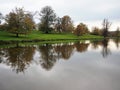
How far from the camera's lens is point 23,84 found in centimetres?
1334

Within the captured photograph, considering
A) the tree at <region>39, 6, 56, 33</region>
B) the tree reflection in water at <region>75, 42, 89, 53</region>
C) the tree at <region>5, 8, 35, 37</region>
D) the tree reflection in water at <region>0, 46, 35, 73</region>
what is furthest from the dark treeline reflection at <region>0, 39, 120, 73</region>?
the tree at <region>39, 6, 56, 33</region>

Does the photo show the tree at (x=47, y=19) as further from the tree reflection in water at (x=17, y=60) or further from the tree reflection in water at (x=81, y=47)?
the tree reflection in water at (x=17, y=60)

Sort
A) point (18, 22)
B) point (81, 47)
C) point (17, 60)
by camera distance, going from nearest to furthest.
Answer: point (17, 60), point (81, 47), point (18, 22)

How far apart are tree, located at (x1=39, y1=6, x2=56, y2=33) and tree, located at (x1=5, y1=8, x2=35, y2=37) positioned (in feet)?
95.0

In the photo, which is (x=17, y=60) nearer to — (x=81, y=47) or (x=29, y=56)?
(x=29, y=56)

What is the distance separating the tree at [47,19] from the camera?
105 meters

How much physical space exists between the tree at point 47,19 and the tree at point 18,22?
2897 centimetres

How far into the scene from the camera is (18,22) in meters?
73.0

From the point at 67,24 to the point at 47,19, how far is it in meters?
15.2

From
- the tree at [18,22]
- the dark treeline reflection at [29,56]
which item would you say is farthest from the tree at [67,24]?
the dark treeline reflection at [29,56]

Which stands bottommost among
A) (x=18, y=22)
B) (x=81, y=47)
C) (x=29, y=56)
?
(x=81, y=47)

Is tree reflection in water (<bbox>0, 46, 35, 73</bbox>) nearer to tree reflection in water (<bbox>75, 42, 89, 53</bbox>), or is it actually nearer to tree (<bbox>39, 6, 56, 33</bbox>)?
tree reflection in water (<bbox>75, 42, 89, 53</bbox>)

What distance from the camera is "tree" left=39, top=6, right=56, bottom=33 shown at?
10478cm

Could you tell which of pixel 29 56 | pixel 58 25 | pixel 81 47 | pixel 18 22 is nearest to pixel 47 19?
pixel 58 25
